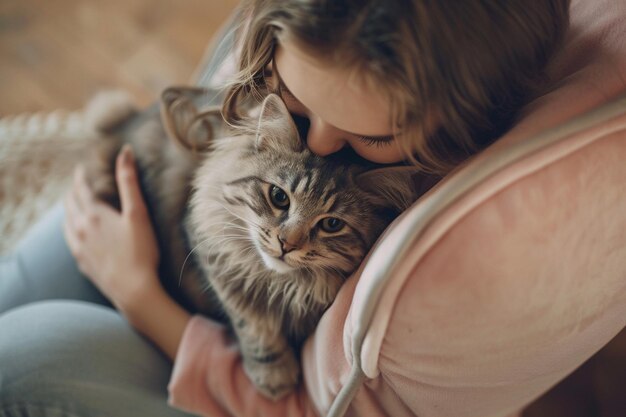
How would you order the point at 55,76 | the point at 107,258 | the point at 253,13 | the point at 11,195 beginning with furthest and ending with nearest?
the point at 55,76
the point at 11,195
the point at 107,258
the point at 253,13

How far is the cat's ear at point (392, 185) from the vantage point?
0.74 meters

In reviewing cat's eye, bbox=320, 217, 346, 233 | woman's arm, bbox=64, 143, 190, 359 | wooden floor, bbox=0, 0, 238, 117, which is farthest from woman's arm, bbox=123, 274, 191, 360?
wooden floor, bbox=0, 0, 238, 117

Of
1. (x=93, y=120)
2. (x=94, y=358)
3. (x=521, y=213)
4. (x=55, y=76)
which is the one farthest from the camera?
(x=55, y=76)

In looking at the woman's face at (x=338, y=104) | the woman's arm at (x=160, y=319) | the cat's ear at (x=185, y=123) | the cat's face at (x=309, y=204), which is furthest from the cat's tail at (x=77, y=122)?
the woman's face at (x=338, y=104)

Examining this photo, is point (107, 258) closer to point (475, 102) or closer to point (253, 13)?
point (253, 13)

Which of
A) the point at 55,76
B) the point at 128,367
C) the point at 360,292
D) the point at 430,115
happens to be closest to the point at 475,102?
the point at 430,115

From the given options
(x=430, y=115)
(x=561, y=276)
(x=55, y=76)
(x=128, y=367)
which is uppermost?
(x=430, y=115)

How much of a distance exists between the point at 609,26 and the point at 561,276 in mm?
364

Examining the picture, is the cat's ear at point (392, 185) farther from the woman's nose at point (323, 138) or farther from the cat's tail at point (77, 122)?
the cat's tail at point (77, 122)

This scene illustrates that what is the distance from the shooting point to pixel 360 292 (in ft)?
2.03

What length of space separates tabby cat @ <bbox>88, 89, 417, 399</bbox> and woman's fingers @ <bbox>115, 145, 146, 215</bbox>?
0.10ft

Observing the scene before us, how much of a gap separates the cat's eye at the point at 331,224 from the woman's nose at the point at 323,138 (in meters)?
0.12

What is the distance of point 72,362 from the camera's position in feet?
2.92

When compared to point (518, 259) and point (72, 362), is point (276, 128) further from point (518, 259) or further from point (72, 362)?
point (72, 362)
